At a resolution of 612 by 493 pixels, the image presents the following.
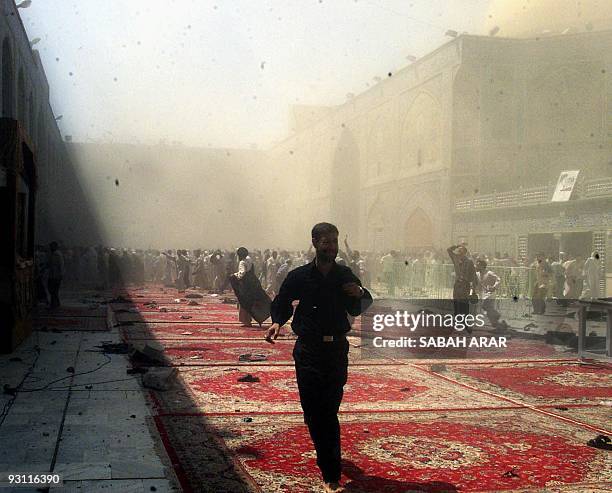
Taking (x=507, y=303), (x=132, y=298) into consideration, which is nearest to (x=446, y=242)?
(x=507, y=303)

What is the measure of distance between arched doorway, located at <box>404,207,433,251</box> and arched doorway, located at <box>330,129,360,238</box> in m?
7.85

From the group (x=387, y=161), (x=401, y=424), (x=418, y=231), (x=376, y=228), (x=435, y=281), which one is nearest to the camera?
(x=401, y=424)

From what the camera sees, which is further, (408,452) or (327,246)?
(408,452)

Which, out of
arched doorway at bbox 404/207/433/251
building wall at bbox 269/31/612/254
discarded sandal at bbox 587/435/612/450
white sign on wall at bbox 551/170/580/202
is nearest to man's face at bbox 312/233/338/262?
discarded sandal at bbox 587/435/612/450

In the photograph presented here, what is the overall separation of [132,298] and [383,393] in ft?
44.7

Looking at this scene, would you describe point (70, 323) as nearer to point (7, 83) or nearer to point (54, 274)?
point (54, 274)

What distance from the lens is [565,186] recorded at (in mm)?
21672

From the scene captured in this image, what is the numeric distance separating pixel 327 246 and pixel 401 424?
2.09 m

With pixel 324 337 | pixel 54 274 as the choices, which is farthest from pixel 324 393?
pixel 54 274

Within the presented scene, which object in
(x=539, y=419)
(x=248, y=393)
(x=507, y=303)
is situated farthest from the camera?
(x=507, y=303)

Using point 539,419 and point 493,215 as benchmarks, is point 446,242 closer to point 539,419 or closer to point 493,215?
point 493,215

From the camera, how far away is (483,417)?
18.7 feet

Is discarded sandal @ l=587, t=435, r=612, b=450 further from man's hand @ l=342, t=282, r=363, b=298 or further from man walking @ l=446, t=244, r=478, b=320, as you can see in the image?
man walking @ l=446, t=244, r=478, b=320

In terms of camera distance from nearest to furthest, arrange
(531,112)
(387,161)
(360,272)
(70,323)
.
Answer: (70,323)
(360,272)
(531,112)
(387,161)
